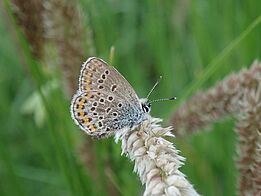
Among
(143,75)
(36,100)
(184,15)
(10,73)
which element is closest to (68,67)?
(36,100)

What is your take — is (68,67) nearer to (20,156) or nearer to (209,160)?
(209,160)

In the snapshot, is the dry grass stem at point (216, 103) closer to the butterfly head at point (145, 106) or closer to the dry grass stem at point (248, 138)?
the dry grass stem at point (248, 138)

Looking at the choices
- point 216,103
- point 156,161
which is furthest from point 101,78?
point 156,161

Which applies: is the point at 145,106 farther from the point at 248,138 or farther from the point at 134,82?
the point at 134,82

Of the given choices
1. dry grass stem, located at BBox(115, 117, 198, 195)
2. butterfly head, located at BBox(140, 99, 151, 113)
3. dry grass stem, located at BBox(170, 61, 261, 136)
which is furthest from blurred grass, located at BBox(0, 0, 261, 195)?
dry grass stem, located at BBox(115, 117, 198, 195)

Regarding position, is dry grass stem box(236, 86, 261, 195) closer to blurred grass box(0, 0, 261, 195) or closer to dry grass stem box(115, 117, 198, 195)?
blurred grass box(0, 0, 261, 195)

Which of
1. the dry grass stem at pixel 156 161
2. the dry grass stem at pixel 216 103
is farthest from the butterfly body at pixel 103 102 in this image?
the dry grass stem at pixel 156 161
